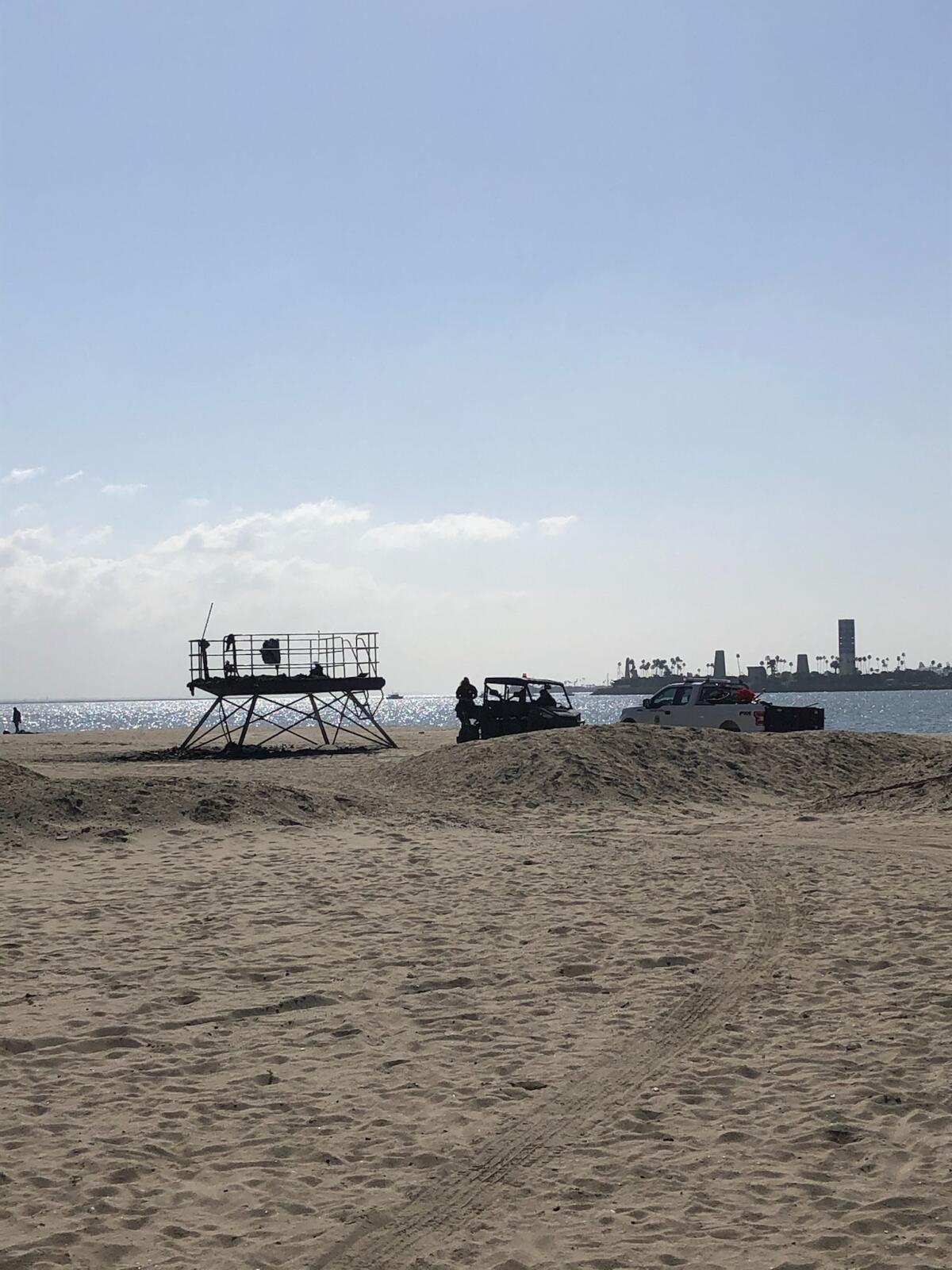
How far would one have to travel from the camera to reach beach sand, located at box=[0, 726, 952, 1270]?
4.89 m

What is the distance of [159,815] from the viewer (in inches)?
664

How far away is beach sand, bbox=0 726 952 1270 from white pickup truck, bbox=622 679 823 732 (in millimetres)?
13976

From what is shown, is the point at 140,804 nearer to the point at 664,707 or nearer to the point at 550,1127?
the point at 550,1127

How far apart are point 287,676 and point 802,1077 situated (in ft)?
110

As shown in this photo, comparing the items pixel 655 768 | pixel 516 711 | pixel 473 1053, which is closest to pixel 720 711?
pixel 516 711

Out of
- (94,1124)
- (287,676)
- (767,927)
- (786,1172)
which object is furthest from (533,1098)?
(287,676)

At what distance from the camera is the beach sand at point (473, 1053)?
4.89 meters

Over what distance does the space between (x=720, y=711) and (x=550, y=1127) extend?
82.2 ft

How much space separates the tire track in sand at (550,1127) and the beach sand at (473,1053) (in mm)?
19

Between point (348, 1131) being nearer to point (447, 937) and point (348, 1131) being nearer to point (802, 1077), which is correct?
point (802, 1077)

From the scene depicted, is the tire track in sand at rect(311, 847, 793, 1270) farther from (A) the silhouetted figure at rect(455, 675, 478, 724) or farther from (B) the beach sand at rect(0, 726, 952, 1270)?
(A) the silhouetted figure at rect(455, 675, 478, 724)

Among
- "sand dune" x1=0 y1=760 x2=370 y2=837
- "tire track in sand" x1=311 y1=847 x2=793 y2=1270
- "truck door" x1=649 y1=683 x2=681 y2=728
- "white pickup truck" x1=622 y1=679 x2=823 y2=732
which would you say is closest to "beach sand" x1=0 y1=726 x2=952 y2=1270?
"tire track in sand" x1=311 y1=847 x2=793 y2=1270

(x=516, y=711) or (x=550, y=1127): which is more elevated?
(x=516, y=711)

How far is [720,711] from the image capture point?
30.3 m
